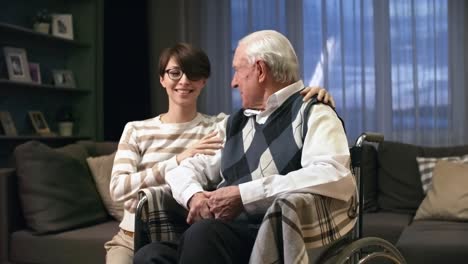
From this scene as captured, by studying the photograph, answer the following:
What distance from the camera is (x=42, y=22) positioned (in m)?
3.94

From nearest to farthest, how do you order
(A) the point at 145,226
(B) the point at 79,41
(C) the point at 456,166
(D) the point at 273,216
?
(D) the point at 273,216 → (A) the point at 145,226 → (C) the point at 456,166 → (B) the point at 79,41

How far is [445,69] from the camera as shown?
3963mm

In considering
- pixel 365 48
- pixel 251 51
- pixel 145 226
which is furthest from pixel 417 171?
pixel 145 226

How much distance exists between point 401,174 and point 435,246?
759mm

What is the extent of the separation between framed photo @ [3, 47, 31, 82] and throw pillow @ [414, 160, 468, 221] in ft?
8.10

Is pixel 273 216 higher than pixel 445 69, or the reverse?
pixel 445 69

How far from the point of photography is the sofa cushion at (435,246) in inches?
91.0

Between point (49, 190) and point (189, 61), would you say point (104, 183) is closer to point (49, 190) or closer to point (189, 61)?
point (49, 190)

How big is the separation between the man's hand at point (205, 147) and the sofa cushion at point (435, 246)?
1.04 metres

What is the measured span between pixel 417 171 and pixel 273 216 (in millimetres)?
1993

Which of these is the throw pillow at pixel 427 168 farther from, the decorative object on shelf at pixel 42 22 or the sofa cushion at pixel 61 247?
the decorative object on shelf at pixel 42 22

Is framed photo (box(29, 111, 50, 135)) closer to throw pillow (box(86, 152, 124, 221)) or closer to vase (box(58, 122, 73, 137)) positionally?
vase (box(58, 122, 73, 137))

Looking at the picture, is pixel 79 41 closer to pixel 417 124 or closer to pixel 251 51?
pixel 417 124

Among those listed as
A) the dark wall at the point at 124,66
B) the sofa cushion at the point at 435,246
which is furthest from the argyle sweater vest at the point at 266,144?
the dark wall at the point at 124,66
